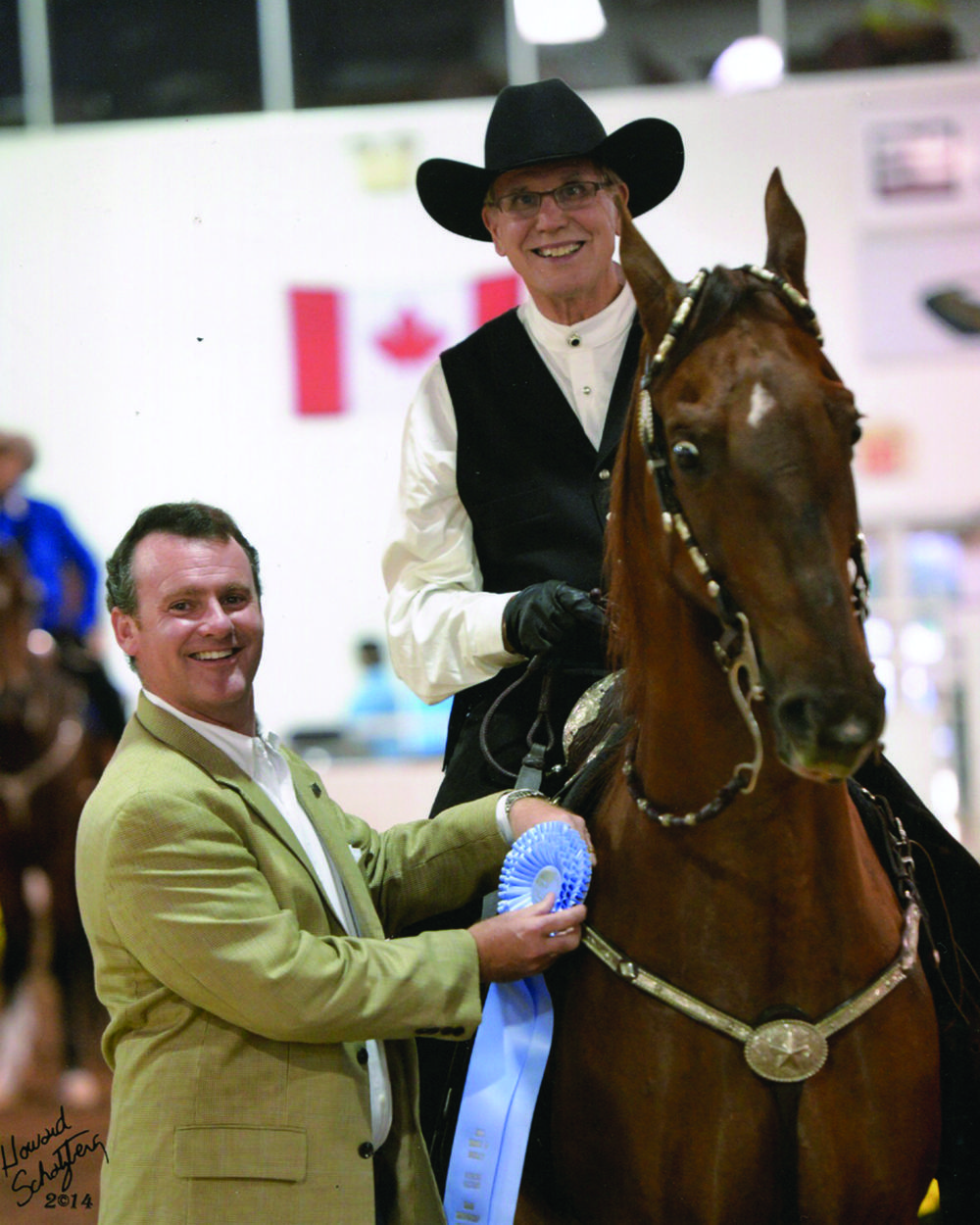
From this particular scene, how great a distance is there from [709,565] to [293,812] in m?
0.92

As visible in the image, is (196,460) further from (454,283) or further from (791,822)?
(791,822)

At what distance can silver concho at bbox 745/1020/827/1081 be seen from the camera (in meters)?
1.75

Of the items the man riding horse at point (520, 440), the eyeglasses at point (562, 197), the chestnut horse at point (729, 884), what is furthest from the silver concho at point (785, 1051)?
the eyeglasses at point (562, 197)

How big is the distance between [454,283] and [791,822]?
283 cm

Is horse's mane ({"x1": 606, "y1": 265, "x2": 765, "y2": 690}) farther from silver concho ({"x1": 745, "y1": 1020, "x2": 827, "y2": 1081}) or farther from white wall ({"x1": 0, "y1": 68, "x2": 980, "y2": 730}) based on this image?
white wall ({"x1": 0, "y1": 68, "x2": 980, "y2": 730})

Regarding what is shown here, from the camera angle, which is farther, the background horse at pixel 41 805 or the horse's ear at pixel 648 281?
the background horse at pixel 41 805

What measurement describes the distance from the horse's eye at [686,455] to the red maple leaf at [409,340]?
2.77m

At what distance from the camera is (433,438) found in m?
2.59

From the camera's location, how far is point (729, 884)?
1.77 meters

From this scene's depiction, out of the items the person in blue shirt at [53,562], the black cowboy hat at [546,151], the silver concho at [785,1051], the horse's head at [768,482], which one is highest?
the black cowboy hat at [546,151]

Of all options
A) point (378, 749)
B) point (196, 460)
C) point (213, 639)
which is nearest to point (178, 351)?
point (196, 460)

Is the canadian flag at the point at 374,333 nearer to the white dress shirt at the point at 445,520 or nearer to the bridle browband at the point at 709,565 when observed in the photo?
the white dress shirt at the point at 445,520

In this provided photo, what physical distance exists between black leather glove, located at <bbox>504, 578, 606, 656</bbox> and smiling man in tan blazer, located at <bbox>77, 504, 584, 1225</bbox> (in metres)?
0.29

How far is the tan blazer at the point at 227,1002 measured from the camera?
182 centimetres
